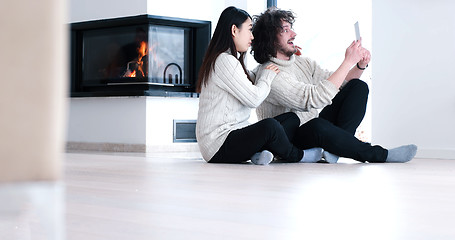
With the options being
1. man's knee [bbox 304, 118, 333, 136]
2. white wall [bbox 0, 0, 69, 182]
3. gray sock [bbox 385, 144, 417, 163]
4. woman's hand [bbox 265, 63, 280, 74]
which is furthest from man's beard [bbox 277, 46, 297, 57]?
white wall [bbox 0, 0, 69, 182]

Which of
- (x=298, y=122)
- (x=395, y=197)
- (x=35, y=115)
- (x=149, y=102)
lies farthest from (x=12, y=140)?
(x=149, y=102)

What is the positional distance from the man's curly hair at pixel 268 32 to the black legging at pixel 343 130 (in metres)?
0.44

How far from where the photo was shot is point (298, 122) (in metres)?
3.67

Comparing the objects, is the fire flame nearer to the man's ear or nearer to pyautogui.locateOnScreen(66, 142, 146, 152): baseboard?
pyautogui.locateOnScreen(66, 142, 146, 152): baseboard

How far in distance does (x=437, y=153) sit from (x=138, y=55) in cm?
249

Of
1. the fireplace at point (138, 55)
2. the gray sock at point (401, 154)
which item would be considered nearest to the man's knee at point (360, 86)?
the gray sock at point (401, 154)

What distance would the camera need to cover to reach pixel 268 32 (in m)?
3.71

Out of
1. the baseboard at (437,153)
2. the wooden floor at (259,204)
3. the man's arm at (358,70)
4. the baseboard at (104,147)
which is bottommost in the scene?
the baseboard at (104,147)

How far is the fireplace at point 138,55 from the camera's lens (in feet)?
18.0

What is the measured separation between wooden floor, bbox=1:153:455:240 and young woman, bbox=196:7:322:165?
383 millimetres

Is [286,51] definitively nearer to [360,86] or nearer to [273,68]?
[273,68]

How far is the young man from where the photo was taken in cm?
350

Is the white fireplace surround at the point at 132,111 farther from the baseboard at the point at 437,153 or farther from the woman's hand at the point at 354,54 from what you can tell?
the woman's hand at the point at 354,54

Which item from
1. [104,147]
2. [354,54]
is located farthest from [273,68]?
[104,147]
